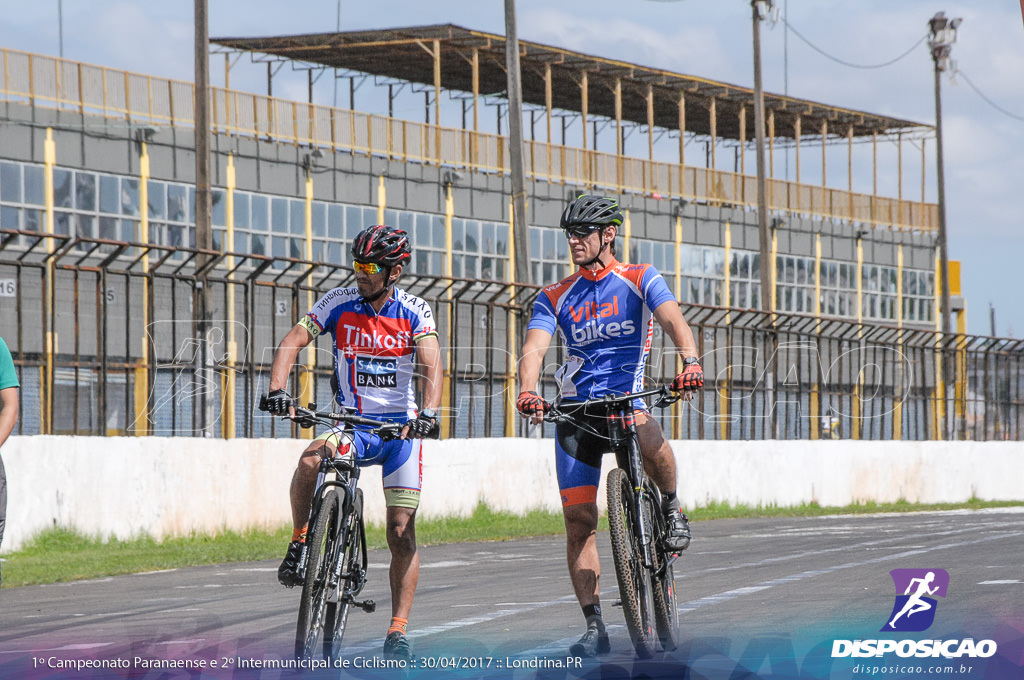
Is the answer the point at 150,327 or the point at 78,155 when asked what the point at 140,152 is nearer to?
the point at 78,155

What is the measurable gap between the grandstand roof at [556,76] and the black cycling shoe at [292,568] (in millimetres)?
41892

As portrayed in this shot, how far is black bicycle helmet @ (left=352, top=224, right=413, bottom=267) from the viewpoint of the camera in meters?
7.89

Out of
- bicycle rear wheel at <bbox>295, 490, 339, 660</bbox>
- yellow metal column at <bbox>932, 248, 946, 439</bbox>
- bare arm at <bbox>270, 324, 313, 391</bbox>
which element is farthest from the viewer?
yellow metal column at <bbox>932, 248, 946, 439</bbox>

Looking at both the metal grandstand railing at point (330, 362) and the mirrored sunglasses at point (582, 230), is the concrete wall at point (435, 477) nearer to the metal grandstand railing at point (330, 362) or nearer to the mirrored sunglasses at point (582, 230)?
the metal grandstand railing at point (330, 362)

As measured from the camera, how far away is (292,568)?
7.30m

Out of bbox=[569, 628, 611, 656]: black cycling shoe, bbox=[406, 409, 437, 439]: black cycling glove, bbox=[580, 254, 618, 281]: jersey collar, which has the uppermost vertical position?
bbox=[580, 254, 618, 281]: jersey collar

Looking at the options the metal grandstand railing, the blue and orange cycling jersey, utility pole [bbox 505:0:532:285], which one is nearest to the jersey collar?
the blue and orange cycling jersey

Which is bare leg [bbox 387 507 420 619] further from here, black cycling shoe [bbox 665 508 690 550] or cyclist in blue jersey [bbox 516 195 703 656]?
black cycling shoe [bbox 665 508 690 550]

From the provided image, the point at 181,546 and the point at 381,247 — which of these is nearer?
the point at 381,247

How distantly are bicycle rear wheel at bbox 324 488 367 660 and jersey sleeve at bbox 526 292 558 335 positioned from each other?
1.14 meters

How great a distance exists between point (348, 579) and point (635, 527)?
1277mm

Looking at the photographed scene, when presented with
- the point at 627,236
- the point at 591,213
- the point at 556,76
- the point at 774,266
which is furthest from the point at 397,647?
the point at 774,266

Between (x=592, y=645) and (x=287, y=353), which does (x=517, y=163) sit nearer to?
(x=287, y=353)

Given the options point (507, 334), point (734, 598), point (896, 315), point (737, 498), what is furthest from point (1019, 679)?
point (896, 315)
